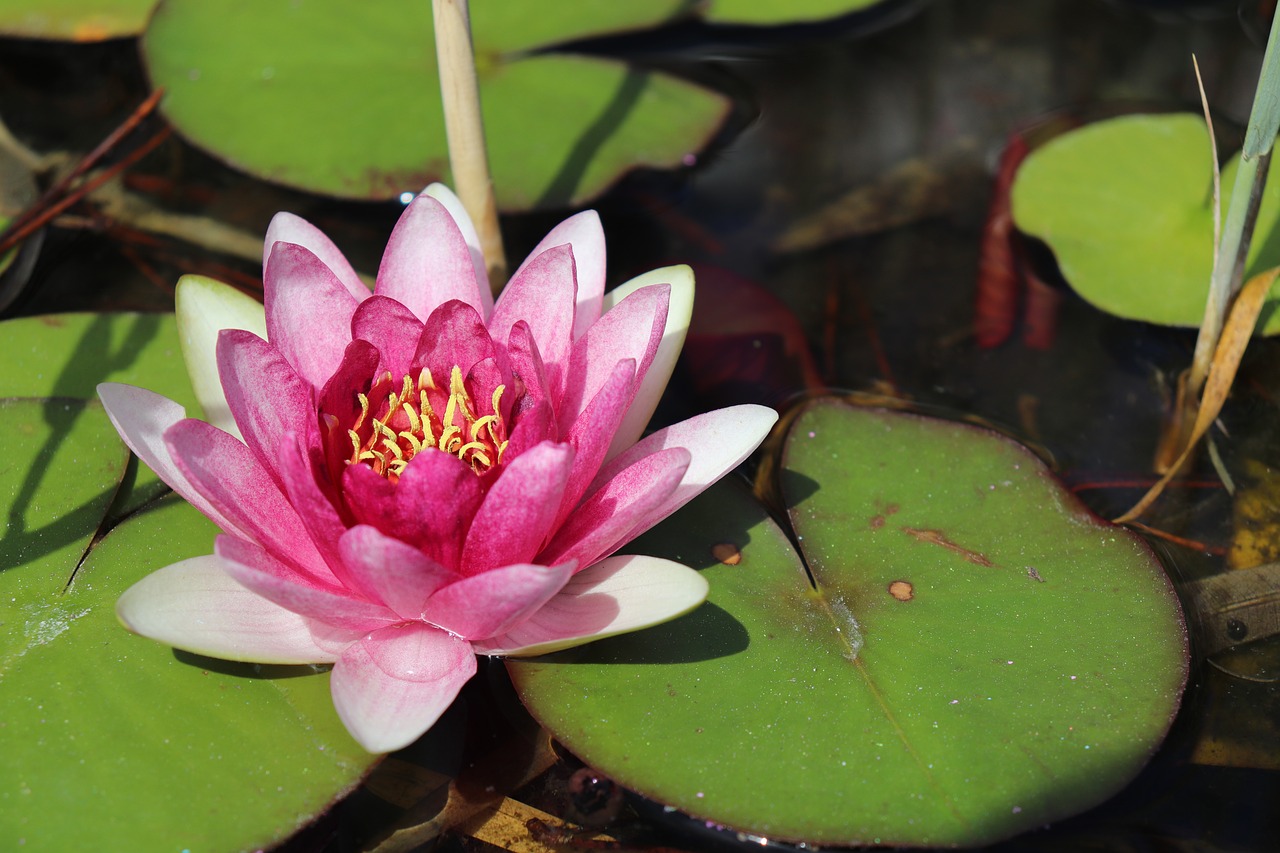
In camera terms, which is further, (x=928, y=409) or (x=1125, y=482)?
(x=928, y=409)

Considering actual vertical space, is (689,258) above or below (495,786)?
above

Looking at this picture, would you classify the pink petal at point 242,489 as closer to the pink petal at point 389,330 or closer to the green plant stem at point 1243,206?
the pink petal at point 389,330

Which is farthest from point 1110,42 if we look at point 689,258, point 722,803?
point 722,803

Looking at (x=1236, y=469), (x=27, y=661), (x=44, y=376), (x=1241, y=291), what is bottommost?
(x=1236, y=469)

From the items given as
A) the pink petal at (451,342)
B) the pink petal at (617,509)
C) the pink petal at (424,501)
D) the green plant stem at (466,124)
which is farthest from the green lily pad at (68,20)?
the pink petal at (617,509)

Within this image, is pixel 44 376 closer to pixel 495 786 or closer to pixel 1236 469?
pixel 495 786
